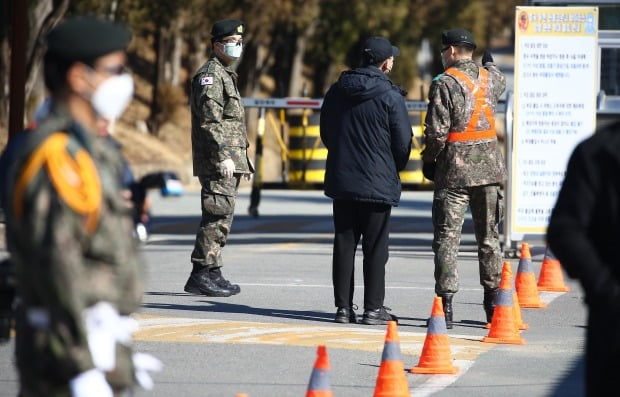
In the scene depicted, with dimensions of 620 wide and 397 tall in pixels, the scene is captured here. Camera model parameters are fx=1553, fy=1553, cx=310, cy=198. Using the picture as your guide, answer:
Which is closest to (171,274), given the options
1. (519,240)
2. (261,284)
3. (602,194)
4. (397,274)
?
(261,284)

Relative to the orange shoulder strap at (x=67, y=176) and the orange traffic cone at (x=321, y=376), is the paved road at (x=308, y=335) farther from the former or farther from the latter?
the orange shoulder strap at (x=67, y=176)

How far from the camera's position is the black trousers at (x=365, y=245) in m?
10.2

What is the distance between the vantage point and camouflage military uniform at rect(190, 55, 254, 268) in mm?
11570

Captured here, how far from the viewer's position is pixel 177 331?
9.91m

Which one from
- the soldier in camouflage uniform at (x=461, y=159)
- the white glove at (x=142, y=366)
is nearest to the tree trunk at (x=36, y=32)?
the soldier in camouflage uniform at (x=461, y=159)

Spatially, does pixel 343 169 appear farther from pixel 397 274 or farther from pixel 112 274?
pixel 112 274

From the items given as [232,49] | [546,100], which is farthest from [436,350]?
[546,100]

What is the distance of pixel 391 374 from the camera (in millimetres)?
7246

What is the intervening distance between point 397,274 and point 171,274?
206 cm

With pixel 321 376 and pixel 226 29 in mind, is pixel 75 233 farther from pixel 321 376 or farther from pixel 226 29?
pixel 226 29

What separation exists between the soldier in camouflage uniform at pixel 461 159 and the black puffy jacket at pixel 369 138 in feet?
0.75

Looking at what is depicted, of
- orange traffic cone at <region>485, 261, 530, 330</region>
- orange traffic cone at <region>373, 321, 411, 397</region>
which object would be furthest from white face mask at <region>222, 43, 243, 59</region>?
orange traffic cone at <region>373, 321, 411, 397</region>

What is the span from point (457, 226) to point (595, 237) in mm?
5929

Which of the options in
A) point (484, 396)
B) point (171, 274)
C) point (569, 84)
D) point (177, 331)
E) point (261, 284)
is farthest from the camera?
point (569, 84)
